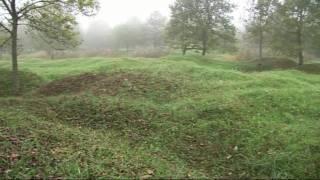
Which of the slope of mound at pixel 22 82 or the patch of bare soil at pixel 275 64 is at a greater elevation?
the patch of bare soil at pixel 275 64

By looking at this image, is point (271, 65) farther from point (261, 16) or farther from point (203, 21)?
point (203, 21)

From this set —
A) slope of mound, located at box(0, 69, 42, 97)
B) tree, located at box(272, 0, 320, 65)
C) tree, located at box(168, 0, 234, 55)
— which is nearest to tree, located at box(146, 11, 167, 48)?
tree, located at box(168, 0, 234, 55)

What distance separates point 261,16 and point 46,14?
27.5m

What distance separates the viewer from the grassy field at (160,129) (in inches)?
398

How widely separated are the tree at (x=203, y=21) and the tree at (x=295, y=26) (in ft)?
19.0

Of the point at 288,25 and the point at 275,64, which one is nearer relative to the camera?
the point at 288,25

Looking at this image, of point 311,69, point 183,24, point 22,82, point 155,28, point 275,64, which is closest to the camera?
point 22,82

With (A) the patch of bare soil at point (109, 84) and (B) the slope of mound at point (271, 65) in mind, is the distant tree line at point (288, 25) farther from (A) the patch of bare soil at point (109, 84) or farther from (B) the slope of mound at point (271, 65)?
(A) the patch of bare soil at point (109, 84)

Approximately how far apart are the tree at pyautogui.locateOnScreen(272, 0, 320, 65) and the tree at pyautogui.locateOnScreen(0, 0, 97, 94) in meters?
24.0

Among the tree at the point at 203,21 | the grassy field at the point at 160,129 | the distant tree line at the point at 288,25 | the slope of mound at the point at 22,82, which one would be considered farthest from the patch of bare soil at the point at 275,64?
the slope of mound at the point at 22,82

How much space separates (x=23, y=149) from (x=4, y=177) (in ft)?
4.94

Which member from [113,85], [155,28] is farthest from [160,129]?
[155,28]

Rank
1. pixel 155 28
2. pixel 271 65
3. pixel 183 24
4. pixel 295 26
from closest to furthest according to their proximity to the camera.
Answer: pixel 295 26
pixel 271 65
pixel 183 24
pixel 155 28

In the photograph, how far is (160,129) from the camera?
537 inches
